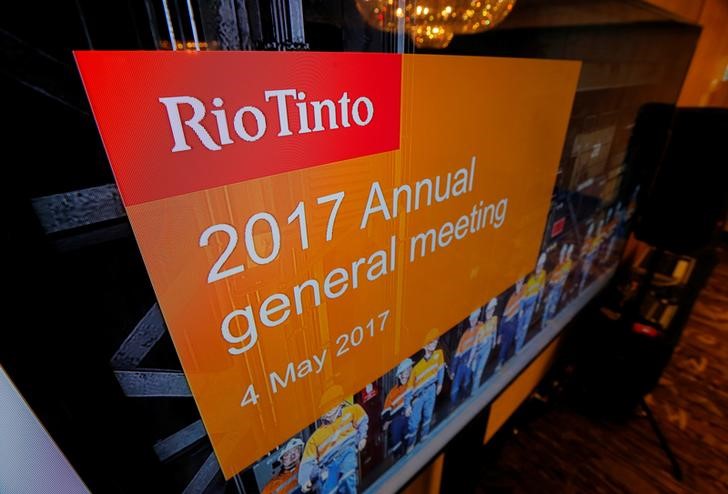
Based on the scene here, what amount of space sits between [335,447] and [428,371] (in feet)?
1.14

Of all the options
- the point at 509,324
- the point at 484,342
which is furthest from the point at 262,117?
the point at 509,324

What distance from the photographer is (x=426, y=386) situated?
102 cm

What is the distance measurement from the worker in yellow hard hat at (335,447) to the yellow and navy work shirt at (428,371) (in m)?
0.19

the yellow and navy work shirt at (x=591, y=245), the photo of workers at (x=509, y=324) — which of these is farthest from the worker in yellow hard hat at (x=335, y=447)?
the yellow and navy work shirt at (x=591, y=245)

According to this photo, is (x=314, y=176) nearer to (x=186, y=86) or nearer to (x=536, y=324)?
(x=186, y=86)

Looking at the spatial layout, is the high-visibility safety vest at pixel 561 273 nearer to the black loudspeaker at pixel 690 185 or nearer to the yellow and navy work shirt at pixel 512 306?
Result: the yellow and navy work shirt at pixel 512 306

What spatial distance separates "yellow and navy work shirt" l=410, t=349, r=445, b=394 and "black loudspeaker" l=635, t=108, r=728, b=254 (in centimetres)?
178

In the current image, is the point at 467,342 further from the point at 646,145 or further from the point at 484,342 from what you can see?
the point at 646,145

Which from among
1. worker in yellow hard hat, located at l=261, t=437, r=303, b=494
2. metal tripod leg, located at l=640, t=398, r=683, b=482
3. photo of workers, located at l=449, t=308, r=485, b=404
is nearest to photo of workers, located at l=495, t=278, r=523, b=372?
photo of workers, located at l=449, t=308, r=485, b=404

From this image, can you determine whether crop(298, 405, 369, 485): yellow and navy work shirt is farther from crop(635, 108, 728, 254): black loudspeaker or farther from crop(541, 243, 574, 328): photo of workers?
crop(635, 108, 728, 254): black loudspeaker

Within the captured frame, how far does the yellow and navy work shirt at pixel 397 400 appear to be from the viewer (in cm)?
90

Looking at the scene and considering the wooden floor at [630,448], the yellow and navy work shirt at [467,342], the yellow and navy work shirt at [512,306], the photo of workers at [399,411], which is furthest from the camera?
the wooden floor at [630,448]

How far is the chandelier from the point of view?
1.75 ft

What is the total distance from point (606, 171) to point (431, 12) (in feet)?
4.54
